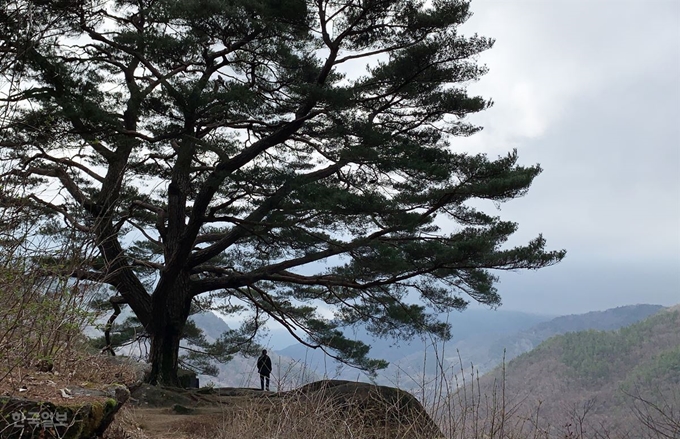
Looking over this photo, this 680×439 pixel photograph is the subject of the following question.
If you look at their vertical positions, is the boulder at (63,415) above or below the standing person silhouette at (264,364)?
below

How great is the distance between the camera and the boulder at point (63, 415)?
268 centimetres

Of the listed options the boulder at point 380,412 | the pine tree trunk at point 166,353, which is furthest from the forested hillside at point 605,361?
the boulder at point 380,412

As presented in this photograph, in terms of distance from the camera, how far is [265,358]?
8805mm

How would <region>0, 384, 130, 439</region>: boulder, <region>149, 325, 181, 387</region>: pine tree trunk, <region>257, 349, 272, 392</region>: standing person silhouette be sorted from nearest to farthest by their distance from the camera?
1. <region>0, 384, 130, 439</region>: boulder
2. <region>257, 349, 272, 392</region>: standing person silhouette
3. <region>149, 325, 181, 387</region>: pine tree trunk

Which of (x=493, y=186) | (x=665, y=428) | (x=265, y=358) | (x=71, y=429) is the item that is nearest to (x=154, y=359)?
(x=265, y=358)

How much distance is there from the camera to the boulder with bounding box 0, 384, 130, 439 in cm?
268

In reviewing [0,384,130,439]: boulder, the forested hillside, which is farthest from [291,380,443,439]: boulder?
the forested hillside

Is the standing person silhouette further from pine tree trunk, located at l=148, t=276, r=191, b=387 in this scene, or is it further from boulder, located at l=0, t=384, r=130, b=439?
boulder, located at l=0, t=384, r=130, b=439

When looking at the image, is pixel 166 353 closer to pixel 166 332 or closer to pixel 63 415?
pixel 166 332

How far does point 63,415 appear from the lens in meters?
2.90

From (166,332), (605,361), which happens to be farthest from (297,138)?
(605,361)

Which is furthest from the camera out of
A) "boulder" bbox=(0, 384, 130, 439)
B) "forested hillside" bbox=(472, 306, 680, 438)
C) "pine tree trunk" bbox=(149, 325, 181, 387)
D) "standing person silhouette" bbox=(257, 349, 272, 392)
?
"forested hillside" bbox=(472, 306, 680, 438)

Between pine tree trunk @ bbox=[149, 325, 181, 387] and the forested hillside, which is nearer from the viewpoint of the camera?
pine tree trunk @ bbox=[149, 325, 181, 387]

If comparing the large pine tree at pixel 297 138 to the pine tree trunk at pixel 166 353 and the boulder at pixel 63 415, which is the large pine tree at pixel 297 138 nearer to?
the pine tree trunk at pixel 166 353
